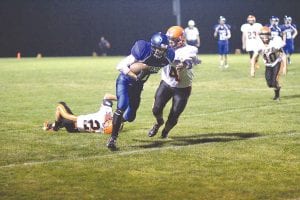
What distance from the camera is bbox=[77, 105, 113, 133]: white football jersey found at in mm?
10086

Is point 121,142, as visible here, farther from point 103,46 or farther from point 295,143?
point 103,46

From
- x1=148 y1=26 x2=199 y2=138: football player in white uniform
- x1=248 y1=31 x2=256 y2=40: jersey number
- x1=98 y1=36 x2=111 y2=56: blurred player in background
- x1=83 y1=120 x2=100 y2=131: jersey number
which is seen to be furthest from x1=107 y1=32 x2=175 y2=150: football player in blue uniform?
x1=98 y1=36 x2=111 y2=56: blurred player in background

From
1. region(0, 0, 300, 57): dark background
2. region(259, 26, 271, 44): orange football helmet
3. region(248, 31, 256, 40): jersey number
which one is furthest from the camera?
region(0, 0, 300, 57): dark background

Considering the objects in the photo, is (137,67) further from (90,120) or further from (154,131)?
(90,120)

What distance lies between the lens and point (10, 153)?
854cm

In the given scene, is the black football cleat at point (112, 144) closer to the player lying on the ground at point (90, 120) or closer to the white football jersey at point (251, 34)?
the player lying on the ground at point (90, 120)

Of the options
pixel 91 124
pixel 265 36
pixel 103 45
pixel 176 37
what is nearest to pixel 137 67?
pixel 176 37

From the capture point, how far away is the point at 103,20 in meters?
45.9

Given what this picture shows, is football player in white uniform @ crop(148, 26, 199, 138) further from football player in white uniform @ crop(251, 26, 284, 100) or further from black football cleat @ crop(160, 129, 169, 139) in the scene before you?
football player in white uniform @ crop(251, 26, 284, 100)

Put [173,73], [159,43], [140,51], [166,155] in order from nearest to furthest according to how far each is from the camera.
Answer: [166,155]
[159,43]
[140,51]
[173,73]

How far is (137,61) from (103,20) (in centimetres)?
3747

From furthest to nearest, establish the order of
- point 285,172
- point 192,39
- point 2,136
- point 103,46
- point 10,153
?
point 103,46, point 192,39, point 2,136, point 10,153, point 285,172

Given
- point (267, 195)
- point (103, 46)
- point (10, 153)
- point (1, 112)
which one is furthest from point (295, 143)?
point (103, 46)

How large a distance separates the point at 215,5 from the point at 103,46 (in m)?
8.06
